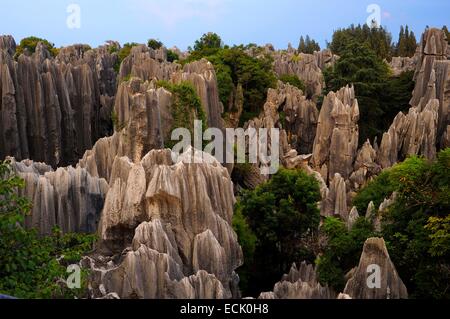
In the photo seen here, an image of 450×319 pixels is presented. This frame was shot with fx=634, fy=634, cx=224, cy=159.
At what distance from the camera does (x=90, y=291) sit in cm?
1399

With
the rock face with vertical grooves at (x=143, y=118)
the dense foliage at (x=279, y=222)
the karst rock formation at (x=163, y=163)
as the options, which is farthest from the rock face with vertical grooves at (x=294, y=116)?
the dense foliage at (x=279, y=222)

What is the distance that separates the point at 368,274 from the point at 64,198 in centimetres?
940

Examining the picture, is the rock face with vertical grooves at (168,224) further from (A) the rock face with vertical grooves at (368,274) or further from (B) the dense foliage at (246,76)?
(B) the dense foliage at (246,76)

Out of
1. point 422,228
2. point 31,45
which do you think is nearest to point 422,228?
point 422,228

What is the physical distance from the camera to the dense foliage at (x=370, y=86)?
1512 inches

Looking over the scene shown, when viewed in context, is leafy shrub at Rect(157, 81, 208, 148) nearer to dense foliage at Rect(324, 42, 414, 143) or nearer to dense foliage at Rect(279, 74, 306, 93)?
dense foliage at Rect(324, 42, 414, 143)

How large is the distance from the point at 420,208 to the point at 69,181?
10111 millimetres

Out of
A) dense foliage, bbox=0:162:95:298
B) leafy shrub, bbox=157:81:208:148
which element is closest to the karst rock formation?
leafy shrub, bbox=157:81:208:148

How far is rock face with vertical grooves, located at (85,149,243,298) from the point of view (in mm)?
14180

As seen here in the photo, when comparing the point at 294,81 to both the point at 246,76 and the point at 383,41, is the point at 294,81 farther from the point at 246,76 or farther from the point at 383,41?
the point at 383,41

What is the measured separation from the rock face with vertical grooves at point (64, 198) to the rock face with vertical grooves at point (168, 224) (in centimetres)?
181

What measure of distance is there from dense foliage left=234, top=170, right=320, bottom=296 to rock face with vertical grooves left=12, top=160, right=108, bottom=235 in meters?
4.51
